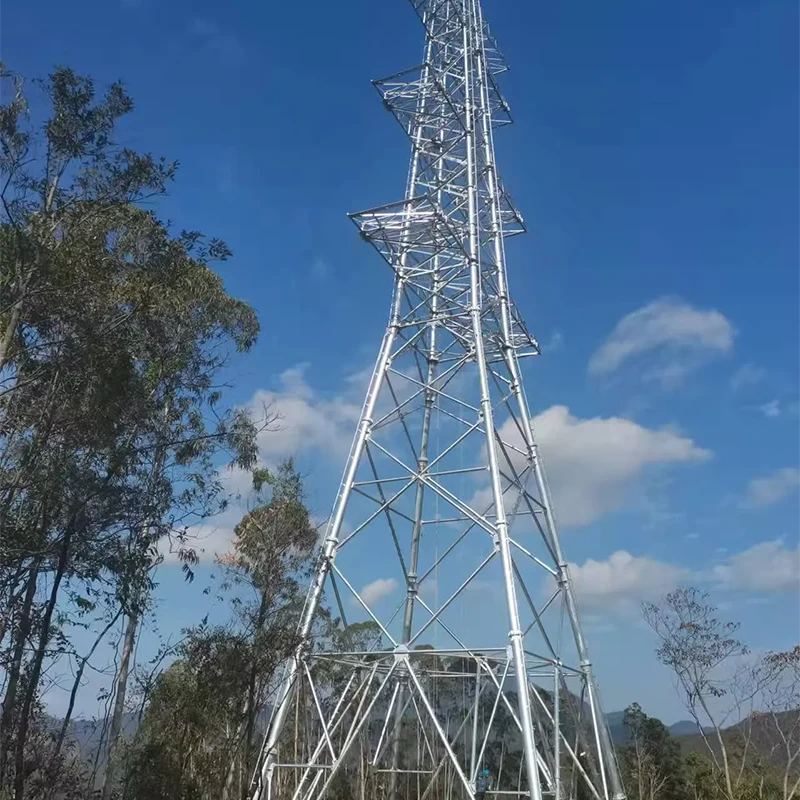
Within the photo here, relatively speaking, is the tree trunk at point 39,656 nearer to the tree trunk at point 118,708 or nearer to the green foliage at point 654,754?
the tree trunk at point 118,708

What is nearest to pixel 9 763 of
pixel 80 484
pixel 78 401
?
pixel 80 484

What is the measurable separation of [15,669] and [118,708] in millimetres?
4117

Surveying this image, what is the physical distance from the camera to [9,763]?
10984mm

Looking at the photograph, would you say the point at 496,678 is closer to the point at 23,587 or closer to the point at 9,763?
the point at 23,587

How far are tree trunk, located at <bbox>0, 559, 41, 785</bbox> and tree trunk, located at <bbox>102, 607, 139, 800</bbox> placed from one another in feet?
7.25

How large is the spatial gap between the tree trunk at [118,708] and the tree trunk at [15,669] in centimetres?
221

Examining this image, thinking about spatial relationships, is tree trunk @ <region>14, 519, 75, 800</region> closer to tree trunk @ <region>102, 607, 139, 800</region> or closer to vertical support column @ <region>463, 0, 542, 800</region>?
tree trunk @ <region>102, 607, 139, 800</region>

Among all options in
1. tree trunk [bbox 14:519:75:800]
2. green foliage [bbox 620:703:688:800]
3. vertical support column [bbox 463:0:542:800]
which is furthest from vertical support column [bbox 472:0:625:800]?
green foliage [bbox 620:703:688:800]

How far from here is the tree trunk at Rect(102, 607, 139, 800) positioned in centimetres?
1280

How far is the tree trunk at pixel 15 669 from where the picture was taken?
31.8 ft

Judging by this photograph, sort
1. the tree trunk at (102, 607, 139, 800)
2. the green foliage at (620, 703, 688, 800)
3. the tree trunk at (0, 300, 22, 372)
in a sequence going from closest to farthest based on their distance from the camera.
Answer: the tree trunk at (0, 300, 22, 372) → the tree trunk at (102, 607, 139, 800) → the green foliage at (620, 703, 688, 800)

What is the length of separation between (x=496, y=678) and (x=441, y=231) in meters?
6.77

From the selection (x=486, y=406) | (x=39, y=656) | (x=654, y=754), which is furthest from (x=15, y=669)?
(x=654, y=754)

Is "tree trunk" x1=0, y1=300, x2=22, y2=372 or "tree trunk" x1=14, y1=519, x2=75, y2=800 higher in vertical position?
"tree trunk" x1=0, y1=300, x2=22, y2=372
